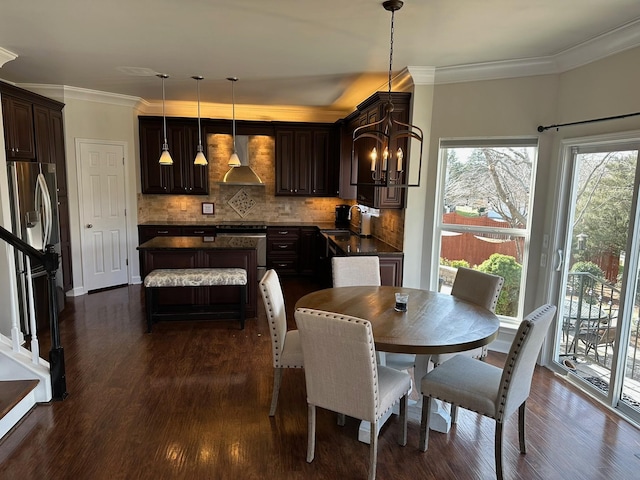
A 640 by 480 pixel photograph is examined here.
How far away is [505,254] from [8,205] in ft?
15.4

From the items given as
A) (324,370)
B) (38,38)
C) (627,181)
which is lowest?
(324,370)

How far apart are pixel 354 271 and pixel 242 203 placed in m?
3.92

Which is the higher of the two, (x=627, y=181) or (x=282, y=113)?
(x=282, y=113)

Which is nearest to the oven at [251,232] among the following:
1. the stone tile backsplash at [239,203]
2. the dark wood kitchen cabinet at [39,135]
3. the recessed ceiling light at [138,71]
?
the stone tile backsplash at [239,203]

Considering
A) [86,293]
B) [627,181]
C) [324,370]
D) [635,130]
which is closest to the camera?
[324,370]

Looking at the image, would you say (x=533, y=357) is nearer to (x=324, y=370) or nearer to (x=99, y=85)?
(x=324, y=370)

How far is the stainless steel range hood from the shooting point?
6.46 meters

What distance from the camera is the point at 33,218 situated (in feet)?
13.6

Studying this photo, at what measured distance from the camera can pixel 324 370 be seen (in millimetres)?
2186

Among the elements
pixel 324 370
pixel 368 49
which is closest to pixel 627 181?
pixel 368 49

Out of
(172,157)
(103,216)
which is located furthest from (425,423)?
(172,157)

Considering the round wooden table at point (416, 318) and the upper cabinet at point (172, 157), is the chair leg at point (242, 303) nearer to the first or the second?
the round wooden table at point (416, 318)

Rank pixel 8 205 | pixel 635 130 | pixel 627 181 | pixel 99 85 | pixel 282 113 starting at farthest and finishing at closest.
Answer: pixel 282 113 < pixel 99 85 < pixel 8 205 < pixel 627 181 < pixel 635 130

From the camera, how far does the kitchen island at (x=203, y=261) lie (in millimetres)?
4465
